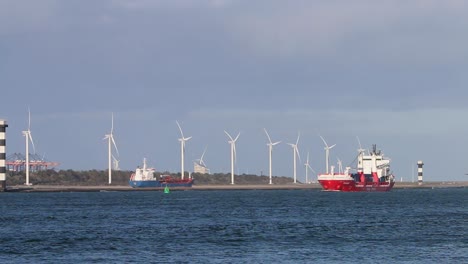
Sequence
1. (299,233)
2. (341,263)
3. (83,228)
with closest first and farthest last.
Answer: (341,263)
(299,233)
(83,228)

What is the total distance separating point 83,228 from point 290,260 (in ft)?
153

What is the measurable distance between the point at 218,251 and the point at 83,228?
1443 inches

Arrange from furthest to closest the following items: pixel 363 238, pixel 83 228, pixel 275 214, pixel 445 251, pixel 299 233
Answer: pixel 275 214 < pixel 83 228 < pixel 299 233 < pixel 363 238 < pixel 445 251

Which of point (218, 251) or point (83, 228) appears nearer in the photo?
point (218, 251)

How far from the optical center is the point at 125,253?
87625mm

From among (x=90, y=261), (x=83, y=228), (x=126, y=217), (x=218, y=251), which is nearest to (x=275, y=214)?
(x=126, y=217)

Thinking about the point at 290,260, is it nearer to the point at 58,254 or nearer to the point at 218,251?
the point at 218,251

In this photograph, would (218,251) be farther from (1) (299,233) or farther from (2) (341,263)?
(1) (299,233)

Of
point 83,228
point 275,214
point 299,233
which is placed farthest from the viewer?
point 275,214

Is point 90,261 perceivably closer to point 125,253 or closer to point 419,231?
point 125,253

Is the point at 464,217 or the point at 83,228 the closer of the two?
the point at 83,228

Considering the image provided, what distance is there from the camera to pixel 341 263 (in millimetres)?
78875

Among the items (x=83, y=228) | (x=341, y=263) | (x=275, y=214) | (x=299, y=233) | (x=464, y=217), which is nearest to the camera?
(x=341, y=263)

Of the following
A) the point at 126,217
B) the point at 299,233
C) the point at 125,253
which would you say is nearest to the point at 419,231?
the point at 299,233
